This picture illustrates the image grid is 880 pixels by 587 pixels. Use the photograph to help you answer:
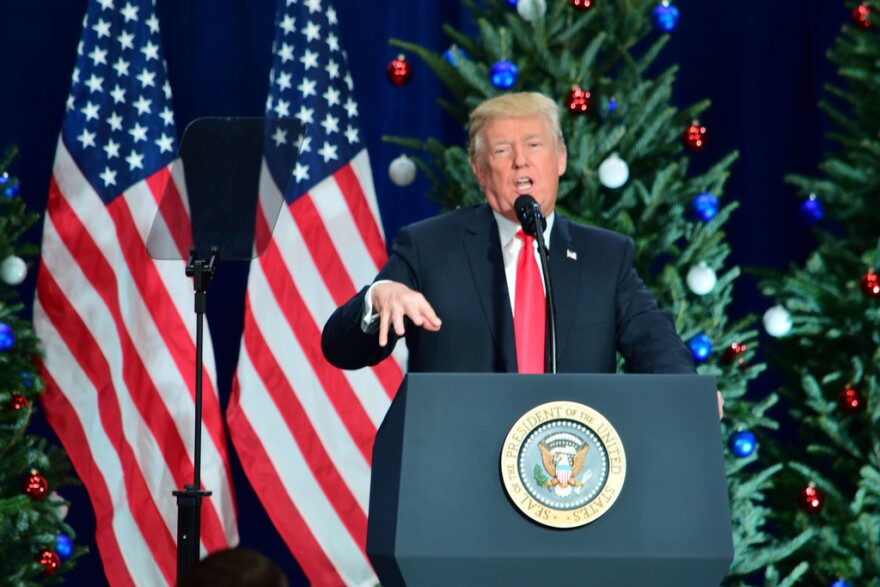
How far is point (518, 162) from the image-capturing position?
2955 millimetres

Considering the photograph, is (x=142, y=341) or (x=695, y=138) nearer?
(x=695, y=138)

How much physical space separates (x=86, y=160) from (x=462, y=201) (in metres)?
1.47

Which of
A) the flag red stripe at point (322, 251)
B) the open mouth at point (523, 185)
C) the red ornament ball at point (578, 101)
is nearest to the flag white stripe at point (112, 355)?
the flag red stripe at point (322, 251)

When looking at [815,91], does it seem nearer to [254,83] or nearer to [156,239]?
[254,83]

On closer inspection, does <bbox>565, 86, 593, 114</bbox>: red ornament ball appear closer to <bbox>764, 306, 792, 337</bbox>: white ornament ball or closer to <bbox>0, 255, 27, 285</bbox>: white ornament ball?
<bbox>764, 306, 792, 337</bbox>: white ornament ball

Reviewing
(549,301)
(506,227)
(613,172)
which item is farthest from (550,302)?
(613,172)

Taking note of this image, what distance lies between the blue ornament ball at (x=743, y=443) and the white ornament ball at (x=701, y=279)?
49 centimetres

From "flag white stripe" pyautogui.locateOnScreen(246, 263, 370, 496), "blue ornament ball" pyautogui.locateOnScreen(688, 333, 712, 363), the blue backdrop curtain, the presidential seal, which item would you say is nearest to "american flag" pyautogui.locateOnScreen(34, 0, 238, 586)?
"flag white stripe" pyautogui.locateOnScreen(246, 263, 370, 496)

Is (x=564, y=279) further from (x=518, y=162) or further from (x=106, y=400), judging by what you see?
(x=106, y=400)

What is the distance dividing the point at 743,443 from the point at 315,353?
62.5 inches

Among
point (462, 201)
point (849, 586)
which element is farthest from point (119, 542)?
point (849, 586)

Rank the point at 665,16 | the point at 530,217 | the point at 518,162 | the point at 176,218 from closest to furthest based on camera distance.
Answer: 1. the point at 530,217
2. the point at 518,162
3. the point at 176,218
4. the point at 665,16

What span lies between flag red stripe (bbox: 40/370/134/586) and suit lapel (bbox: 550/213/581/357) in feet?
8.51

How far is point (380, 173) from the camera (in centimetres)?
546
